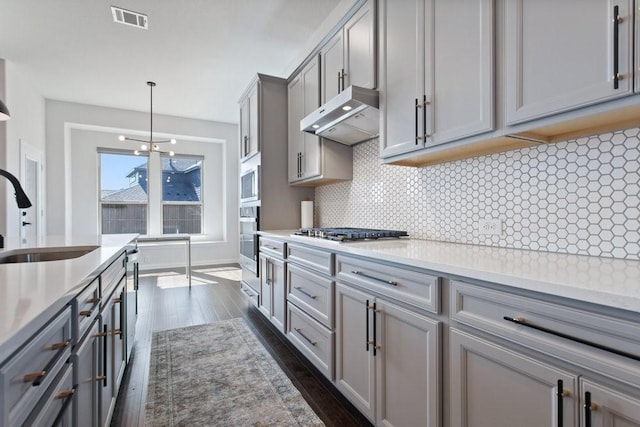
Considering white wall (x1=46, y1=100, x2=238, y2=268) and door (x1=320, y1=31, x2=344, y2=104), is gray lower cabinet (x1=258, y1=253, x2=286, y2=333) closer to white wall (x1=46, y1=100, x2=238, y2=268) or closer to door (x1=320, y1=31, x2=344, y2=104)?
door (x1=320, y1=31, x2=344, y2=104)

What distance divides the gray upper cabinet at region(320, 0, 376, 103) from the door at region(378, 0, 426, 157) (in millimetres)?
106

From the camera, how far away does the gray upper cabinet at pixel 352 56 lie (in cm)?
210

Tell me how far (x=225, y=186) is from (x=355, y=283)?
5681 mm

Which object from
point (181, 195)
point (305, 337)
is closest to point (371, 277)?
point (305, 337)

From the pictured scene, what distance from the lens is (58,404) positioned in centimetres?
82

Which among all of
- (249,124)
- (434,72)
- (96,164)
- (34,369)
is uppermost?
(249,124)

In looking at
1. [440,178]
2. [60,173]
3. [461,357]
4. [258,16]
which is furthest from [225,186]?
[461,357]

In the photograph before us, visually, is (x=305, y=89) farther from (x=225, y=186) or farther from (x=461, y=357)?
(x=225, y=186)

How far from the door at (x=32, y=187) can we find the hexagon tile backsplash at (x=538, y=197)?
5.29 meters

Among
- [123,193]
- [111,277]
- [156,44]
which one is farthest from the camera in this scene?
[123,193]

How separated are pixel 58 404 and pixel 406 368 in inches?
48.0

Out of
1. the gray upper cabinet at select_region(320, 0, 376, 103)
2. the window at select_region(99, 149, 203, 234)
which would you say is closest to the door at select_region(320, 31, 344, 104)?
the gray upper cabinet at select_region(320, 0, 376, 103)

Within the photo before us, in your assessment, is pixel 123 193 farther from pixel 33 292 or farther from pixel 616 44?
pixel 616 44

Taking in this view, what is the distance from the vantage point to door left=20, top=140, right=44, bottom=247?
14.8 feet
